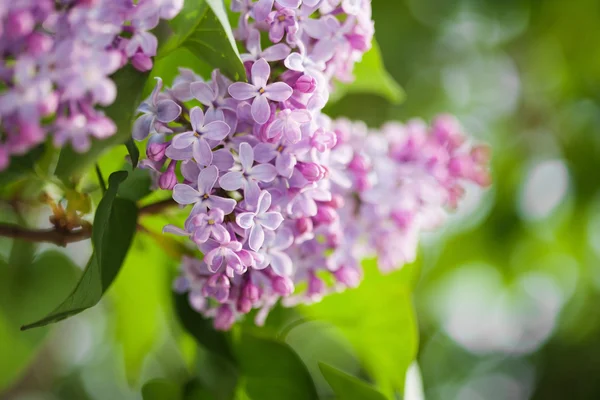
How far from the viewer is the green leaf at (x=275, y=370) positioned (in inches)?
24.2

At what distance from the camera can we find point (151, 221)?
0.64m

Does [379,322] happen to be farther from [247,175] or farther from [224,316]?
[247,175]

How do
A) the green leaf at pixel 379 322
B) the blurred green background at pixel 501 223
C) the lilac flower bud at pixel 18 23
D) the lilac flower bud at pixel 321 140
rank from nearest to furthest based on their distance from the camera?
the lilac flower bud at pixel 18 23, the lilac flower bud at pixel 321 140, the green leaf at pixel 379 322, the blurred green background at pixel 501 223

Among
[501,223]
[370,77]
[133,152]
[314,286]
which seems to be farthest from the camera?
[501,223]

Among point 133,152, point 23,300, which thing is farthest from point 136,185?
point 23,300

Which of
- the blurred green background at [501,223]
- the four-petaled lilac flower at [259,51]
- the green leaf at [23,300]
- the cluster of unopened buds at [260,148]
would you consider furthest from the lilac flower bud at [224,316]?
the blurred green background at [501,223]

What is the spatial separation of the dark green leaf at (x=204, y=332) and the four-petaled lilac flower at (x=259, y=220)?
0.26m

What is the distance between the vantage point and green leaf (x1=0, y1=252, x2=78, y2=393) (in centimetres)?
77

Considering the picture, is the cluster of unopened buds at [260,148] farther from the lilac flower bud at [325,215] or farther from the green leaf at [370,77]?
the green leaf at [370,77]

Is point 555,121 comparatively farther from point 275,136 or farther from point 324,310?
point 275,136

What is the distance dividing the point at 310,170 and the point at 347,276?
16 centimetres

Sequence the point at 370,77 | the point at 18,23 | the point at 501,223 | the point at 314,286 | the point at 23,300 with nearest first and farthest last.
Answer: the point at 18,23 < the point at 314,286 < the point at 370,77 < the point at 23,300 < the point at 501,223

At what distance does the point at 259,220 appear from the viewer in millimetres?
423

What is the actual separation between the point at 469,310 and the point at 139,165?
1.31 m
